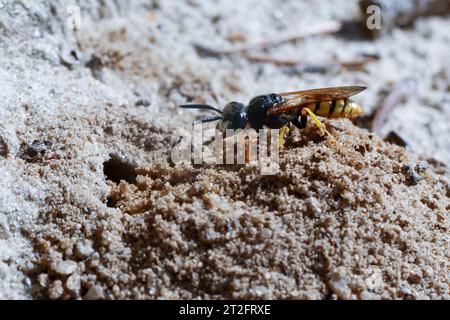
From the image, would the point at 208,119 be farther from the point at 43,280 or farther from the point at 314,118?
the point at 43,280

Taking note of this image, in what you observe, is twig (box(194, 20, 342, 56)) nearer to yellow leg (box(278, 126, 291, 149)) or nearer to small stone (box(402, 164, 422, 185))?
yellow leg (box(278, 126, 291, 149))

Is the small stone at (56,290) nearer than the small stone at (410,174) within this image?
Yes

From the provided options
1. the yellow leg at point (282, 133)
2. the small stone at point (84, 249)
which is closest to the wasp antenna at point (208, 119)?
the yellow leg at point (282, 133)

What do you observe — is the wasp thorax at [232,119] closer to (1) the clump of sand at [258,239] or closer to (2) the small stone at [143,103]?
(1) the clump of sand at [258,239]

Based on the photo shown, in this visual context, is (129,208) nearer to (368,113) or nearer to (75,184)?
(75,184)
